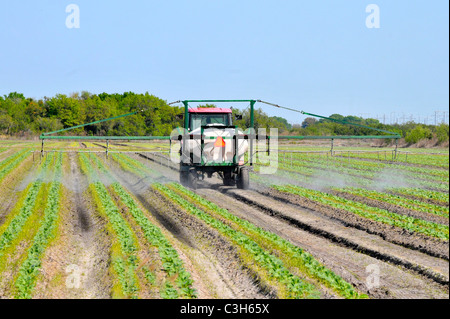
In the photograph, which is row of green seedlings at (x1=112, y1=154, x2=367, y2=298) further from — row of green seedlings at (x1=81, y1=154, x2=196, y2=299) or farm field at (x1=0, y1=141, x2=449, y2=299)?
row of green seedlings at (x1=81, y1=154, x2=196, y2=299)

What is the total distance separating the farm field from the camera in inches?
299

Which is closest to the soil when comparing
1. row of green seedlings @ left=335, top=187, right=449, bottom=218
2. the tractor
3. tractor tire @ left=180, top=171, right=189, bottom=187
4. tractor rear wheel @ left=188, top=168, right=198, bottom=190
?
the tractor

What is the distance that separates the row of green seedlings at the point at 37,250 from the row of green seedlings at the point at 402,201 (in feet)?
34.7

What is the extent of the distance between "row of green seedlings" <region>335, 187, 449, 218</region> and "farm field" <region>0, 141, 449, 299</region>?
5 centimetres

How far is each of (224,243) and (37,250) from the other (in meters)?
3.95

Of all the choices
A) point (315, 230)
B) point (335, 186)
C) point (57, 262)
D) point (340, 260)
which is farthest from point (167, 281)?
point (335, 186)

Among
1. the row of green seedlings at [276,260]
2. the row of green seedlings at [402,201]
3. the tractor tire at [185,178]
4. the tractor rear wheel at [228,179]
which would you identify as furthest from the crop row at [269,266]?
the tractor rear wheel at [228,179]

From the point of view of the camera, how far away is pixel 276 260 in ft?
28.3

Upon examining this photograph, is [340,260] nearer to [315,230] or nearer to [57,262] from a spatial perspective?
[315,230]

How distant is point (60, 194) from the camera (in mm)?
17625

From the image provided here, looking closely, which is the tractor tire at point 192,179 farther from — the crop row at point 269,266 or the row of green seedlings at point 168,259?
the crop row at point 269,266

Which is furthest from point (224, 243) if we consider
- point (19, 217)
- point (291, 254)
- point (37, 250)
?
point (19, 217)

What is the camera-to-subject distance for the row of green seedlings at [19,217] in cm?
1051
